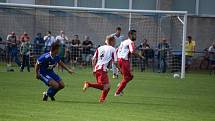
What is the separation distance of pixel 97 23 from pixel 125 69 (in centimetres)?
1524

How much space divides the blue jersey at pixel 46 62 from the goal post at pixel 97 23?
53.6 feet

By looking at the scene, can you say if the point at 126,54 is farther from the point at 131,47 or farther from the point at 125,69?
the point at 125,69

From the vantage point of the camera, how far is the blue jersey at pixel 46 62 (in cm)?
1817

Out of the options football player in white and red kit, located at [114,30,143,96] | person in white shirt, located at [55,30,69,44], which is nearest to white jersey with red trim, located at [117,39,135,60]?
football player in white and red kit, located at [114,30,143,96]

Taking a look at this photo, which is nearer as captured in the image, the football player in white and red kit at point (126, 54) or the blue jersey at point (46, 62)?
the blue jersey at point (46, 62)

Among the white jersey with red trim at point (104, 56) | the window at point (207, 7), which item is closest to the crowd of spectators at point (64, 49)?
the window at point (207, 7)

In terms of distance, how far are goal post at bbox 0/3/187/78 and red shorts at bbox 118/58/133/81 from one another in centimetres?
1287

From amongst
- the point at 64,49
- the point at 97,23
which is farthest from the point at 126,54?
the point at 97,23

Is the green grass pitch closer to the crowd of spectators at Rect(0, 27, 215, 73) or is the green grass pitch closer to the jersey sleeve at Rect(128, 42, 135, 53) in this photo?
the jersey sleeve at Rect(128, 42, 135, 53)

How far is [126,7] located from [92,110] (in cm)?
2900

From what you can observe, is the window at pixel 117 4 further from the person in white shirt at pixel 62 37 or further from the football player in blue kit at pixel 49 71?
the football player in blue kit at pixel 49 71

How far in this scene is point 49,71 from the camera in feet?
60.4

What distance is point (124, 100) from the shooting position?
63.3 ft

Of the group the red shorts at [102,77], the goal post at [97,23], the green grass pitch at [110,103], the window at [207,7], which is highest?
the window at [207,7]
